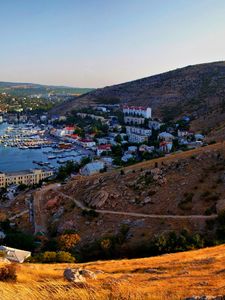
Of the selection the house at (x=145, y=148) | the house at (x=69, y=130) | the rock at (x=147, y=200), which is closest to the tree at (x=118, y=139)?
the house at (x=145, y=148)

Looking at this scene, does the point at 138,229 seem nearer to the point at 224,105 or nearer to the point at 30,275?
the point at 30,275

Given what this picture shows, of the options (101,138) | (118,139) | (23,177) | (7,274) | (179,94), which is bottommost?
(23,177)

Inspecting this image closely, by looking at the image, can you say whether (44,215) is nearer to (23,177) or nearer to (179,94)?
(23,177)

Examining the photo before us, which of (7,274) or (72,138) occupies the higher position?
(7,274)

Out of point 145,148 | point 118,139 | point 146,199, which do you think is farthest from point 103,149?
point 146,199

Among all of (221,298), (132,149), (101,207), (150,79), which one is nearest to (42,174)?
(132,149)

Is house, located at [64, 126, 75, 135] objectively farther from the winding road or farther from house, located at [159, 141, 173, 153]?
the winding road
